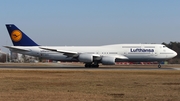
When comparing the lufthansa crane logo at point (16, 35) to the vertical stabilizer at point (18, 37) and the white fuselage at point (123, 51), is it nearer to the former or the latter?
the vertical stabilizer at point (18, 37)

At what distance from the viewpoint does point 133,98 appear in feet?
44.7

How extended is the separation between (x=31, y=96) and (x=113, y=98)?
344cm

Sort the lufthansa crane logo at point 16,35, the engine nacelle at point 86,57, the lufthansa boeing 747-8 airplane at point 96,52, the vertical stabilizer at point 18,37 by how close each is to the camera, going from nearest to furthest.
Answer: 1. the engine nacelle at point 86,57
2. the lufthansa boeing 747-8 airplane at point 96,52
3. the vertical stabilizer at point 18,37
4. the lufthansa crane logo at point 16,35

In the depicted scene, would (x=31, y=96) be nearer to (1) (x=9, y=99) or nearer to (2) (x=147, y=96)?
(1) (x=9, y=99)

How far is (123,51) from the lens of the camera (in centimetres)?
4850

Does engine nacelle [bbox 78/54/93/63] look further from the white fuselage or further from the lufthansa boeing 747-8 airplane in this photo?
the white fuselage

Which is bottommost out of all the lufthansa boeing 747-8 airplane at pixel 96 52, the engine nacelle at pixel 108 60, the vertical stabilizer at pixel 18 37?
the engine nacelle at pixel 108 60

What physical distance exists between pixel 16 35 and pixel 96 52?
13.0 m

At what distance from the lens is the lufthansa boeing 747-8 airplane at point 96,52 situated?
157 feet

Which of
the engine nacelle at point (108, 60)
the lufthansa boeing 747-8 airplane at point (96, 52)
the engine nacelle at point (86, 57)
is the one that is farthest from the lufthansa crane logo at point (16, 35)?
the engine nacelle at point (108, 60)

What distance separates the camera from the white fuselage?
157 ft

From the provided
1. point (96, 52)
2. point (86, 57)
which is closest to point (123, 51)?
point (96, 52)

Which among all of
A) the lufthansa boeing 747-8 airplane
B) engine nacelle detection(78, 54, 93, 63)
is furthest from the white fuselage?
engine nacelle detection(78, 54, 93, 63)

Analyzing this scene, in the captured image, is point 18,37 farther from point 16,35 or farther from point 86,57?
point 86,57
